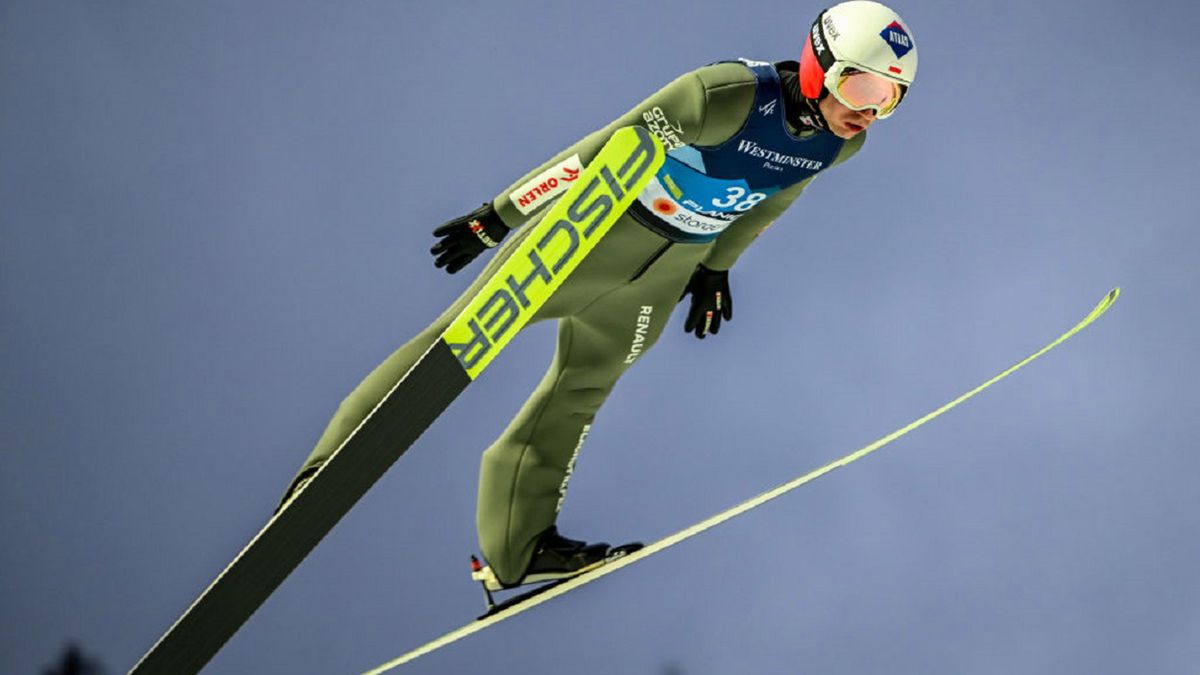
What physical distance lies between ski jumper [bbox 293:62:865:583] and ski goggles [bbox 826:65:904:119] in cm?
12

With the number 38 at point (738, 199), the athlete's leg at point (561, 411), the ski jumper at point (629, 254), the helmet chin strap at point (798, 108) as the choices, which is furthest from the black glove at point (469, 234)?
the helmet chin strap at point (798, 108)

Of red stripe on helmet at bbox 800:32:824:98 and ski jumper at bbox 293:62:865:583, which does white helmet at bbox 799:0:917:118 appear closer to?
red stripe on helmet at bbox 800:32:824:98

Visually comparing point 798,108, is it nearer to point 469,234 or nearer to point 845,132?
point 845,132

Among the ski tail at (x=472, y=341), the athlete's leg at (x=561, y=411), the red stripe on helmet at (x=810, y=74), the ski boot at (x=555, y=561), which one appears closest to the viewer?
the ski tail at (x=472, y=341)

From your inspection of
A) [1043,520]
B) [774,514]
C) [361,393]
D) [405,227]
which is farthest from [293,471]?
[1043,520]

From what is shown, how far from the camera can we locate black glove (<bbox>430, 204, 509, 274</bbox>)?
236 cm

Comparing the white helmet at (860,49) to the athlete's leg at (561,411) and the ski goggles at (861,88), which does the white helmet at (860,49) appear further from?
the athlete's leg at (561,411)

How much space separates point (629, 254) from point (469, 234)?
0.87 ft

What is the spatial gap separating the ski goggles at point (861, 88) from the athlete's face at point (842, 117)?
2 centimetres

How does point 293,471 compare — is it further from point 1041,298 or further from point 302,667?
point 1041,298

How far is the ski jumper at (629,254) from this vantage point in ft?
7.54

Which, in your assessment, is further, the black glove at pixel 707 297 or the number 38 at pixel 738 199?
the black glove at pixel 707 297

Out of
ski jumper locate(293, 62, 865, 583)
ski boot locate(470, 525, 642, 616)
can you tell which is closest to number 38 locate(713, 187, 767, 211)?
ski jumper locate(293, 62, 865, 583)

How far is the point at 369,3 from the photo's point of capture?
3152 millimetres
